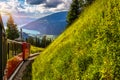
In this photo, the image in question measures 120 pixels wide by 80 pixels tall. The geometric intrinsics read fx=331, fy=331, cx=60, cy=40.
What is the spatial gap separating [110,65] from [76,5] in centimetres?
8077

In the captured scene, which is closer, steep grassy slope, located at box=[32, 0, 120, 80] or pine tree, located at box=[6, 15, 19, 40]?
steep grassy slope, located at box=[32, 0, 120, 80]

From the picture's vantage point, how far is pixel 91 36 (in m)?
7.54

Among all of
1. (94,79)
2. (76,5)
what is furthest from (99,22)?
(76,5)

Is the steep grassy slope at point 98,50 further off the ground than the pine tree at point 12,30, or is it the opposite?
the steep grassy slope at point 98,50

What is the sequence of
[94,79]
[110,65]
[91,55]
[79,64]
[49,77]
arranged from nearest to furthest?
[110,65] → [94,79] → [91,55] → [79,64] → [49,77]

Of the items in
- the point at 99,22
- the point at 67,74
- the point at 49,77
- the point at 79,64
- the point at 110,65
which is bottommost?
the point at 49,77

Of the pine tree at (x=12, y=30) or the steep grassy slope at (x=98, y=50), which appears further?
the pine tree at (x=12, y=30)

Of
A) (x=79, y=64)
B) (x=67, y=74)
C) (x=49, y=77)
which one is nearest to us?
(x=79, y=64)

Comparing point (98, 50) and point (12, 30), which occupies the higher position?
point (98, 50)

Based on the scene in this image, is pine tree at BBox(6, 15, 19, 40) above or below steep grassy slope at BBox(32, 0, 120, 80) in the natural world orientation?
below

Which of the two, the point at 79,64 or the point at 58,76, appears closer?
the point at 79,64

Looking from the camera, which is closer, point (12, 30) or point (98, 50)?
point (98, 50)

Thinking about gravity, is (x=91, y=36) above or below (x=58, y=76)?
above

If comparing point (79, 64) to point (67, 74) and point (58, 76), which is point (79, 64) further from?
point (58, 76)
